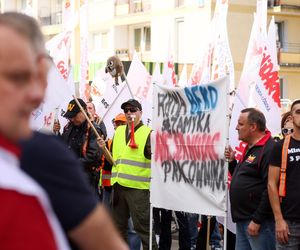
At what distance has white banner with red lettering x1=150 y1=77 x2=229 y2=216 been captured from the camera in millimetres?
7613

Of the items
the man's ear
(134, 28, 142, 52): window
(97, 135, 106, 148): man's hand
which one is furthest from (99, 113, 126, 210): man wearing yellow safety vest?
(134, 28, 142, 52): window

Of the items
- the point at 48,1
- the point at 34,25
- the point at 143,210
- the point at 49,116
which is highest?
the point at 48,1

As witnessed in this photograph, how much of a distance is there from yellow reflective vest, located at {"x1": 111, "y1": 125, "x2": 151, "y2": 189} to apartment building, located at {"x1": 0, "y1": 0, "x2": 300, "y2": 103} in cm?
2395

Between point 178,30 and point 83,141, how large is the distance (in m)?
29.2

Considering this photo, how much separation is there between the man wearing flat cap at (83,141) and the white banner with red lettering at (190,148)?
115 cm

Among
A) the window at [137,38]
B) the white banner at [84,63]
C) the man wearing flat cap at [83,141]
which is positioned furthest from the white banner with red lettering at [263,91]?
the window at [137,38]

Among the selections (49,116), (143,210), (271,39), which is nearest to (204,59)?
(271,39)

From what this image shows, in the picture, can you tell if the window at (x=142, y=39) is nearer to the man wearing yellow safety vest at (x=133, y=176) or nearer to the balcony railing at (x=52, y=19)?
the balcony railing at (x=52, y=19)

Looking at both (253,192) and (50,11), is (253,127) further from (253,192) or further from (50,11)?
(50,11)

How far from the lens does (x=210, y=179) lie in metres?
7.68

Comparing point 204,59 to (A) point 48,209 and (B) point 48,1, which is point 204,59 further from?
(B) point 48,1

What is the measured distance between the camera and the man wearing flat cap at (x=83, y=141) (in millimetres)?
9367

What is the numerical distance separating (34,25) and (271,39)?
31.0 ft

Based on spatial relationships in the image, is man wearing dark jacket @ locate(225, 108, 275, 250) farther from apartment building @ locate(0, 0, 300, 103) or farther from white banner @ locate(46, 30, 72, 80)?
apartment building @ locate(0, 0, 300, 103)
